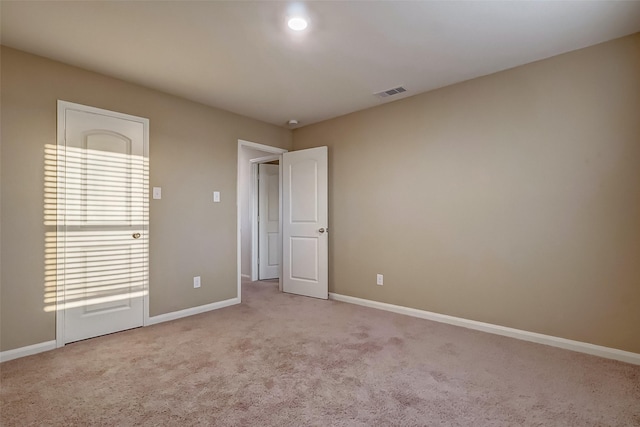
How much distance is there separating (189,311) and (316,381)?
6.78 ft

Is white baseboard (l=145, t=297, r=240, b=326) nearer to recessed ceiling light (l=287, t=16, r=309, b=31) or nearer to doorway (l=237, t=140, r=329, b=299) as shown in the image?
doorway (l=237, t=140, r=329, b=299)

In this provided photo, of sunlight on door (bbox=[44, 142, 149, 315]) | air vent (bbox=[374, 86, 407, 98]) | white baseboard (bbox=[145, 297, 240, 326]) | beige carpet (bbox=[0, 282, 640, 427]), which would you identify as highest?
air vent (bbox=[374, 86, 407, 98])

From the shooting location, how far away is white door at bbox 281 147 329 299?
4324 millimetres

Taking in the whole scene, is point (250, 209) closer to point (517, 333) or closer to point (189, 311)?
point (189, 311)

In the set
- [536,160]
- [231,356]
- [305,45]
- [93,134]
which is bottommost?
[231,356]

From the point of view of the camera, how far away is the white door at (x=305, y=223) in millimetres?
4324

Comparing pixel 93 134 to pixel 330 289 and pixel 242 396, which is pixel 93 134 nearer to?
pixel 242 396

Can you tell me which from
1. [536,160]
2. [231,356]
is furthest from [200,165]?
[536,160]

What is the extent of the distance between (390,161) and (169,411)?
3107 mm

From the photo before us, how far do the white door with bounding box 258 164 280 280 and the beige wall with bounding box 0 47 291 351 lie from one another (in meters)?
1.16

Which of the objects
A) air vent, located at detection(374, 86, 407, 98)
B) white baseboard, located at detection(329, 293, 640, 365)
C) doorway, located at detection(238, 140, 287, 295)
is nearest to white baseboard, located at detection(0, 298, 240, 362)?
doorway, located at detection(238, 140, 287, 295)

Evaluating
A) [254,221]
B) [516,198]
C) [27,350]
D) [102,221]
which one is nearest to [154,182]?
[102,221]

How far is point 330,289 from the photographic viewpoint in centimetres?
437

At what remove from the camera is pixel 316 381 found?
6.97 ft
